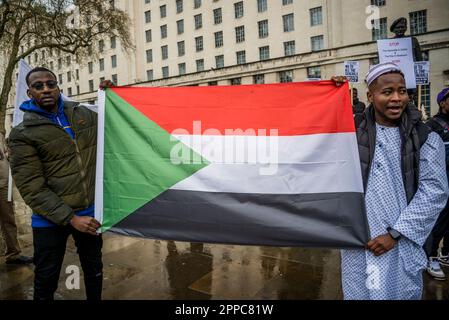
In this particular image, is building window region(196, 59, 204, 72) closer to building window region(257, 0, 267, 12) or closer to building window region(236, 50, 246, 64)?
building window region(236, 50, 246, 64)

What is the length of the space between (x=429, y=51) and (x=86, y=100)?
1955 inches

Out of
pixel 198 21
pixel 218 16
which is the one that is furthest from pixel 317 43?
pixel 198 21

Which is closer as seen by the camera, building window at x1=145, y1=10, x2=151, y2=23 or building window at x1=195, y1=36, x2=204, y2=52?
building window at x1=195, y1=36, x2=204, y2=52

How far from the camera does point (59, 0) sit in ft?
54.5

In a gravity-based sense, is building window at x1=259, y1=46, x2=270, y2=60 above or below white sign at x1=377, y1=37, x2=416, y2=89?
above

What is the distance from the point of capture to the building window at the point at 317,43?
113 feet

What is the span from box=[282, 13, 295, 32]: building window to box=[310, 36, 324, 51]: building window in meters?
2.75

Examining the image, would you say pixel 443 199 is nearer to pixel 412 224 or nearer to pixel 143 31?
pixel 412 224

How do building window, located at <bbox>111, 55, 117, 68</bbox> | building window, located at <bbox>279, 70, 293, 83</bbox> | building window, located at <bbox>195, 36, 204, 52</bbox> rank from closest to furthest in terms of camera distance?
building window, located at <bbox>279, 70, 293, 83</bbox>, building window, located at <bbox>195, 36, 204, 52</bbox>, building window, located at <bbox>111, 55, 117, 68</bbox>

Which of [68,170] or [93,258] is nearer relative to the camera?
→ [68,170]

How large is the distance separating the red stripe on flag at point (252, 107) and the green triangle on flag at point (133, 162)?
0.35 ft

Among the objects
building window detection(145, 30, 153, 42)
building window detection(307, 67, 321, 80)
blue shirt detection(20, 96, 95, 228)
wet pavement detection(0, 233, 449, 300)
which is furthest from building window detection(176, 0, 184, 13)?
blue shirt detection(20, 96, 95, 228)

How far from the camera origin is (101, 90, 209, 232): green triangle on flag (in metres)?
2.66
